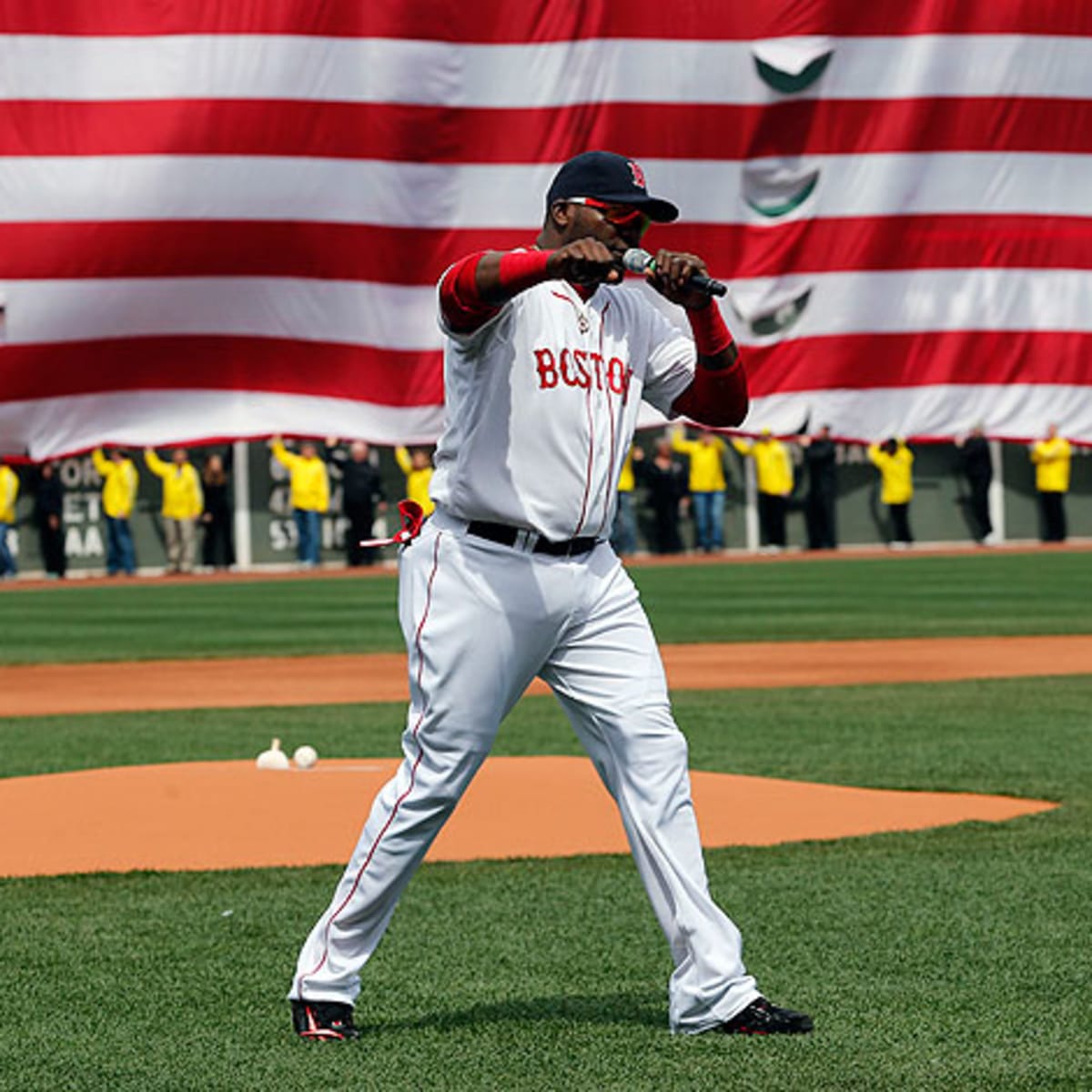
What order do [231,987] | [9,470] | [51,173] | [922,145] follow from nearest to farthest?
[231,987]
[51,173]
[922,145]
[9,470]

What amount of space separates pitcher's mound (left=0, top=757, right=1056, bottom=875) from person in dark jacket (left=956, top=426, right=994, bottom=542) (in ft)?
83.4

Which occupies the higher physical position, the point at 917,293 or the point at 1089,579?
the point at 917,293

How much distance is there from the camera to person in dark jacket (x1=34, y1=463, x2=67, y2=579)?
31.6 metres

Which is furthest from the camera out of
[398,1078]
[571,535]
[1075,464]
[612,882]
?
[1075,464]

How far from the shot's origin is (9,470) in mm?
31188

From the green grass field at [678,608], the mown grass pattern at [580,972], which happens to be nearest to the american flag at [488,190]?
the green grass field at [678,608]

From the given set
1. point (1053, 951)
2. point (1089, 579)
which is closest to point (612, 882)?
point (1053, 951)

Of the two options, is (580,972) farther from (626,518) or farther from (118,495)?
(626,518)

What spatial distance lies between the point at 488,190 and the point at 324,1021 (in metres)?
13.9

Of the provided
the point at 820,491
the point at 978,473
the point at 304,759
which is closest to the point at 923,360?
the point at 304,759

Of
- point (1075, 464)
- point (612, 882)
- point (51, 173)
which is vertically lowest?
point (1075, 464)

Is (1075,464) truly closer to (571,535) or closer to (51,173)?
(51,173)

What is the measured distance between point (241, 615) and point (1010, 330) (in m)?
8.89

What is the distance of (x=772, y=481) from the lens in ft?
114
